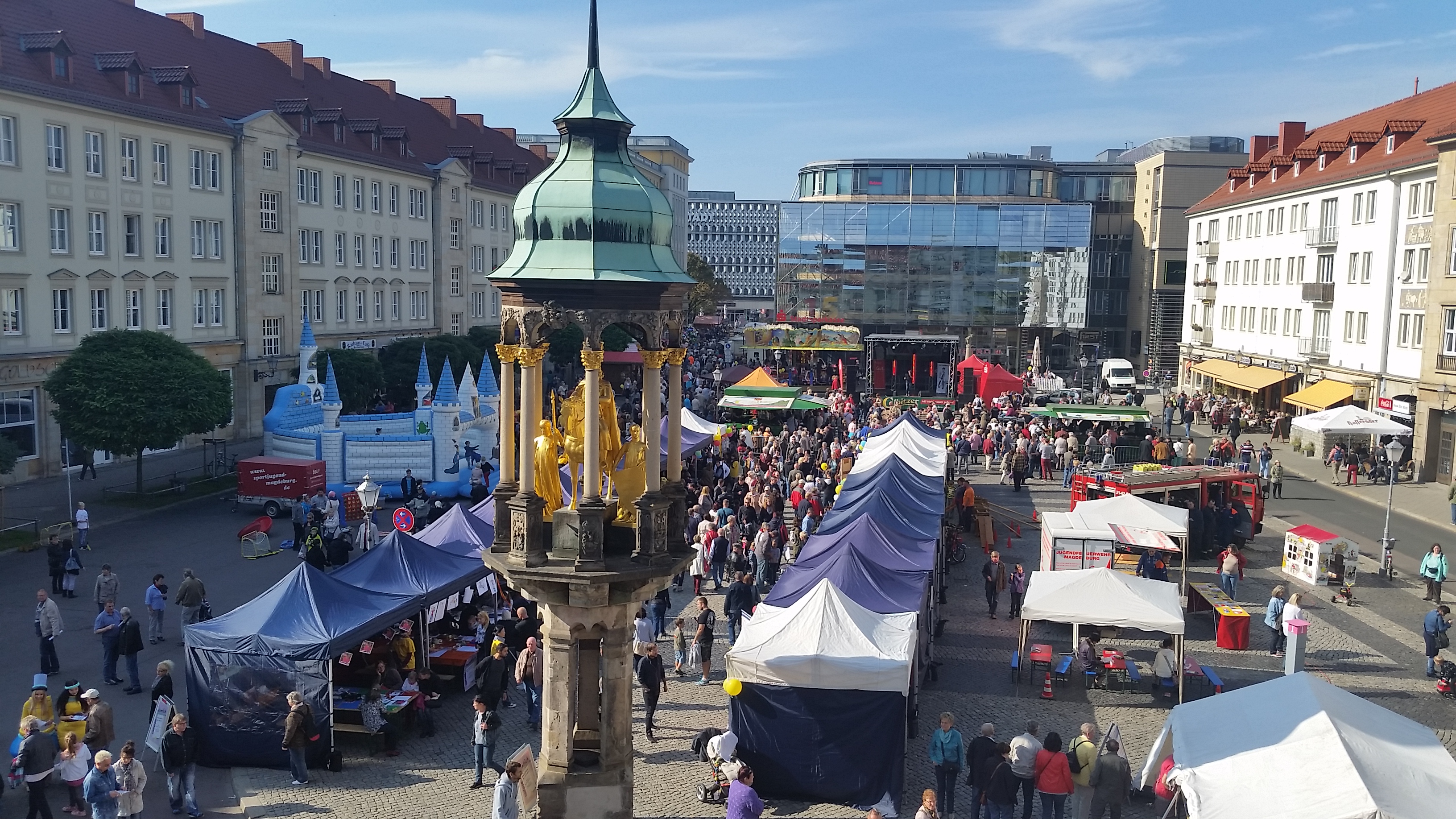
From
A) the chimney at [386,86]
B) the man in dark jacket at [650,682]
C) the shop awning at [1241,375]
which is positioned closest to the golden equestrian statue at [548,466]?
the man in dark jacket at [650,682]

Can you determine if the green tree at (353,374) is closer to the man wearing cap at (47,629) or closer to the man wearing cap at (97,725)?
the man wearing cap at (47,629)

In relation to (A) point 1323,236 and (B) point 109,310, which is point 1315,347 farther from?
(B) point 109,310

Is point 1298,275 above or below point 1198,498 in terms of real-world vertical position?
above

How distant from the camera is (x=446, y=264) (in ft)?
200

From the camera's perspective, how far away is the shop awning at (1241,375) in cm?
4819

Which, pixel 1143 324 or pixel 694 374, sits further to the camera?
pixel 1143 324

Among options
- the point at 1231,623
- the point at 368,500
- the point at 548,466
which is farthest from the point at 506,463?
the point at 1231,623

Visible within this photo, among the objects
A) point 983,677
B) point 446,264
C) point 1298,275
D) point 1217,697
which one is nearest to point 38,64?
point 446,264

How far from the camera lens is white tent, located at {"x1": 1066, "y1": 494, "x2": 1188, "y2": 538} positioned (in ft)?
70.0

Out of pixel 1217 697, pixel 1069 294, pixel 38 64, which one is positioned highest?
pixel 38 64

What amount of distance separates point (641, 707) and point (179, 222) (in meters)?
31.8

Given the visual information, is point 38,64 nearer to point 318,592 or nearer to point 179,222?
point 179,222

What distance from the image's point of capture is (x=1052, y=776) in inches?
470

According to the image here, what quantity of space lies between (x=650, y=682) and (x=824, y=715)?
2516 mm
